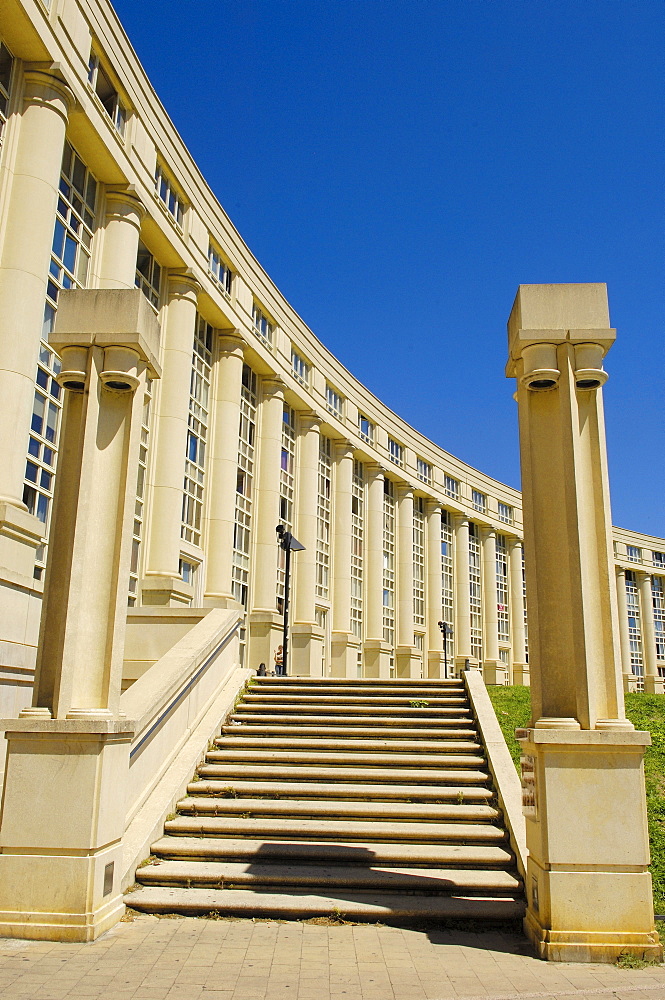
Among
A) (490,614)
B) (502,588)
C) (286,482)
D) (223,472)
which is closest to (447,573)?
(490,614)

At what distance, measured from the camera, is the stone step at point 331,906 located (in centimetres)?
614

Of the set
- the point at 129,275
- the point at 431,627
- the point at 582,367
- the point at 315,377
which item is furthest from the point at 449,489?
the point at 582,367

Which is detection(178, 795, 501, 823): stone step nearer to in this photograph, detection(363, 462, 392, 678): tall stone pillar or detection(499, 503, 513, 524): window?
detection(363, 462, 392, 678): tall stone pillar

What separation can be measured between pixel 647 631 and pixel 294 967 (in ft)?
203

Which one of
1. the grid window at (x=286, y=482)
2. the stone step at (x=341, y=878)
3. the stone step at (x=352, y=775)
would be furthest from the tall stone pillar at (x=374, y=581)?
the stone step at (x=341, y=878)

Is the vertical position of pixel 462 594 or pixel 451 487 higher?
pixel 451 487

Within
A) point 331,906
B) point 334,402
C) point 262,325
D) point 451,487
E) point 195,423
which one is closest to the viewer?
point 331,906

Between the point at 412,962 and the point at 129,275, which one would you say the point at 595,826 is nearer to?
the point at 412,962

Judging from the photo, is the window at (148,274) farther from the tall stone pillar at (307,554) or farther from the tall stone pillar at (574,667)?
the tall stone pillar at (574,667)

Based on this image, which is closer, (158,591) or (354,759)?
(354,759)

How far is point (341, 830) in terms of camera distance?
7.57 metres

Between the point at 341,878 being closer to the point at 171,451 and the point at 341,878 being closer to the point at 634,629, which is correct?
the point at 171,451

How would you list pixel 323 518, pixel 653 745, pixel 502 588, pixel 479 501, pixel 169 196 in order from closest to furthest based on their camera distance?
pixel 653 745, pixel 169 196, pixel 323 518, pixel 479 501, pixel 502 588

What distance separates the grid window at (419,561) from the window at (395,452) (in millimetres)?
3287
